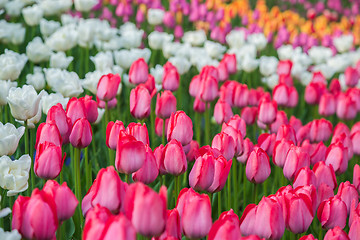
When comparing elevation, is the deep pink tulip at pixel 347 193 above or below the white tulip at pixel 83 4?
below

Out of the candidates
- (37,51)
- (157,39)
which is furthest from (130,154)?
(157,39)

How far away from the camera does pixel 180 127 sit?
A: 74.5 inches

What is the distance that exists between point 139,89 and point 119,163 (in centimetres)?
70

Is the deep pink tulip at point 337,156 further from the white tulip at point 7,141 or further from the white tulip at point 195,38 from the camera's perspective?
the white tulip at point 195,38

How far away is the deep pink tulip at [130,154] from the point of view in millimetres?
1467

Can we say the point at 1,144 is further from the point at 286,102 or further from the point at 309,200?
the point at 286,102

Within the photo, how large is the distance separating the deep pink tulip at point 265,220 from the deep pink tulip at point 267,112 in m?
1.25

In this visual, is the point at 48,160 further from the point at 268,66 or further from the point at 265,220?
the point at 268,66

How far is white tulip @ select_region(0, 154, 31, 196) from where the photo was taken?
60.7 inches

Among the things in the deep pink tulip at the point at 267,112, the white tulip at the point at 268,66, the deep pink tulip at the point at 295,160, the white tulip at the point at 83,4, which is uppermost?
the white tulip at the point at 83,4

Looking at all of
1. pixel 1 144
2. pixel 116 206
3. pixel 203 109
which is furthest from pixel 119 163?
pixel 203 109

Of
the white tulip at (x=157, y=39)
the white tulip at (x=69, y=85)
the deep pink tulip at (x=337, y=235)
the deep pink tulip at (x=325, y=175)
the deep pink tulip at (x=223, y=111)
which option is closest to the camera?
the deep pink tulip at (x=337, y=235)

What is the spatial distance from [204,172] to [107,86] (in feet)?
2.93

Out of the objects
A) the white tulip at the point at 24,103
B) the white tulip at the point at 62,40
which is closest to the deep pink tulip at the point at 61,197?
the white tulip at the point at 24,103
